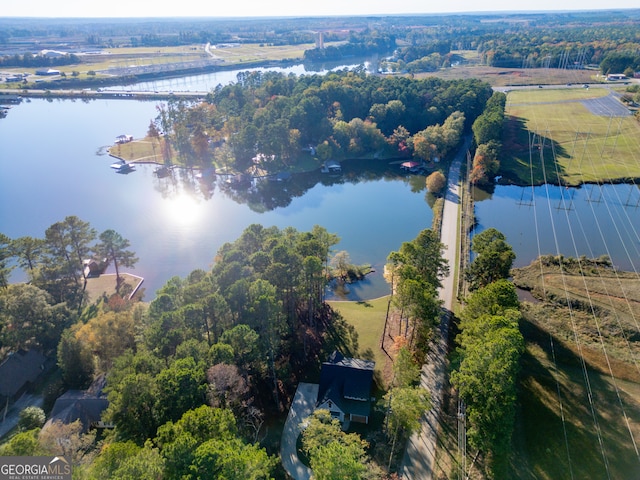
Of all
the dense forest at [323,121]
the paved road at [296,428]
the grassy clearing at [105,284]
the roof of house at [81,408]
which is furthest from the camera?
the dense forest at [323,121]

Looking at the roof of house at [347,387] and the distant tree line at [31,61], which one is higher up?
the distant tree line at [31,61]

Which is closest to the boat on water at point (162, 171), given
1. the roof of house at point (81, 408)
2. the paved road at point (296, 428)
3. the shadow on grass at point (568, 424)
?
the roof of house at point (81, 408)

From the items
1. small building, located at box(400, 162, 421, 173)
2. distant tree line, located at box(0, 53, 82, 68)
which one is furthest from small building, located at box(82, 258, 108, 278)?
distant tree line, located at box(0, 53, 82, 68)

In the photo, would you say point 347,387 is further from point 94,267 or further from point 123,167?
point 123,167

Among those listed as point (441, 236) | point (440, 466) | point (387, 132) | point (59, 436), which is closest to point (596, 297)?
point (441, 236)

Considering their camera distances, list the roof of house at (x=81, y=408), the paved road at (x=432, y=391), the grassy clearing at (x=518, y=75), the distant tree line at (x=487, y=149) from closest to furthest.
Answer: the paved road at (x=432, y=391) < the roof of house at (x=81, y=408) < the distant tree line at (x=487, y=149) < the grassy clearing at (x=518, y=75)

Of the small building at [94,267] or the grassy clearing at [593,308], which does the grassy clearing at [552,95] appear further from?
the small building at [94,267]

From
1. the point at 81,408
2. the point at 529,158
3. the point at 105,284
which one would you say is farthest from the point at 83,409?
the point at 529,158

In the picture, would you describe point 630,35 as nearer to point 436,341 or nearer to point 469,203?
point 469,203
